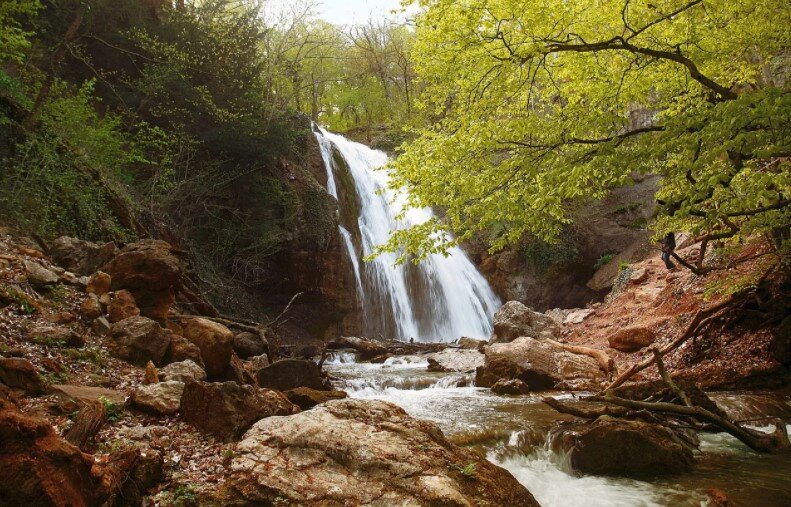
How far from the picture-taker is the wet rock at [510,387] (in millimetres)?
8953

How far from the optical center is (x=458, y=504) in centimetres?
334

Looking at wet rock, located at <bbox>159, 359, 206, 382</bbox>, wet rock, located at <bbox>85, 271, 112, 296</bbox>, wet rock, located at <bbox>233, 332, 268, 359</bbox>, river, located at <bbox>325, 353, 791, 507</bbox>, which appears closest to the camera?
river, located at <bbox>325, 353, 791, 507</bbox>

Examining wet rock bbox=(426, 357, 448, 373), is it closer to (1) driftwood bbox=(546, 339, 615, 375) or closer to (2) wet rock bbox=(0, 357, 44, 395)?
(1) driftwood bbox=(546, 339, 615, 375)

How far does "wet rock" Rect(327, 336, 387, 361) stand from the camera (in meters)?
14.4

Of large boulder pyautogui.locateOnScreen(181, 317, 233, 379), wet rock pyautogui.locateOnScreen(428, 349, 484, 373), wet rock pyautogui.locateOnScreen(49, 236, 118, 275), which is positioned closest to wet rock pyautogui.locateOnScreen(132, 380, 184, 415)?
large boulder pyautogui.locateOnScreen(181, 317, 233, 379)

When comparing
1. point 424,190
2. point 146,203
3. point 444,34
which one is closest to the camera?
point 444,34

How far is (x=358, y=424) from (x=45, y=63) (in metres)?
13.9

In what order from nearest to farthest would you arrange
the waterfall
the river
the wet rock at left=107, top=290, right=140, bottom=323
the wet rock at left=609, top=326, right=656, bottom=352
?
the river → the wet rock at left=107, top=290, right=140, bottom=323 → the wet rock at left=609, top=326, right=656, bottom=352 → the waterfall

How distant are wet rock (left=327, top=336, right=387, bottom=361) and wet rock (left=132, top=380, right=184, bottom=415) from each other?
32.4 feet

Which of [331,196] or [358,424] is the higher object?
[331,196]

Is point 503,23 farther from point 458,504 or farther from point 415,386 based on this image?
point 415,386

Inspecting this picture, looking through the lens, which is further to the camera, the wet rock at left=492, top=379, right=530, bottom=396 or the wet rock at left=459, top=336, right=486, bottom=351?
the wet rock at left=459, top=336, right=486, bottom=351

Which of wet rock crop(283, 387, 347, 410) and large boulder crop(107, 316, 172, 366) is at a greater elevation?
large boulder crop(107, 316, 172, 366)

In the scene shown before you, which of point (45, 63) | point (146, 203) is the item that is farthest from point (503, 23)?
point (45, 63)
